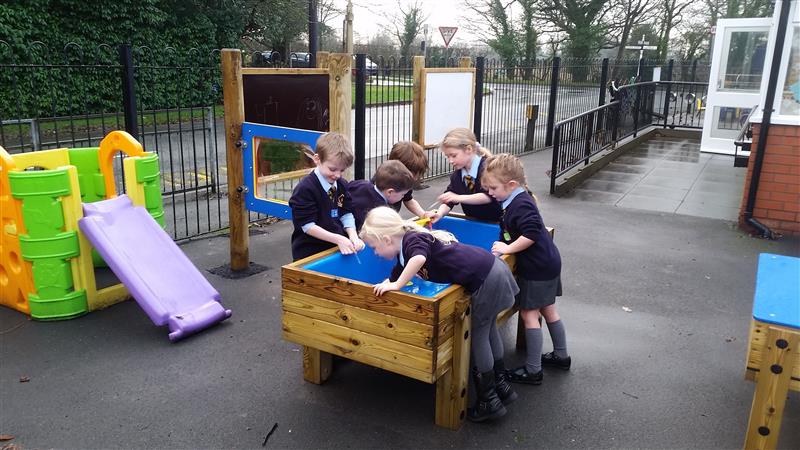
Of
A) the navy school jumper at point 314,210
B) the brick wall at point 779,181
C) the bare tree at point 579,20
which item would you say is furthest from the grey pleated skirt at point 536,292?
the bare tree at point 579,20

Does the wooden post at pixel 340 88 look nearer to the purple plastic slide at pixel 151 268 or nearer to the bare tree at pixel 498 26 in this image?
the purple plastic slide at pixel 151 268

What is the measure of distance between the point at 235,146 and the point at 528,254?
293cm

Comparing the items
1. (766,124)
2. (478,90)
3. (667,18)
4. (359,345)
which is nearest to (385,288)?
(359,345)

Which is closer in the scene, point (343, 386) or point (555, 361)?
point (343, 386)

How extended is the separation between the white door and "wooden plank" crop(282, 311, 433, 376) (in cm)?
1037

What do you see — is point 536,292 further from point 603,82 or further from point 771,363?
point 603,82

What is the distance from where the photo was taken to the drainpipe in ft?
21.4

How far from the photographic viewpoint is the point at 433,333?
288 centimetres

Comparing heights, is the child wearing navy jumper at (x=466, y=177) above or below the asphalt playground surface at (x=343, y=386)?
above

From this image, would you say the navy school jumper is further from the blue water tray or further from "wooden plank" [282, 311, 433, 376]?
"wooden plank" [282, 311, 433, 376]

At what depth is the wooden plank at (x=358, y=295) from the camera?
9.48 ft

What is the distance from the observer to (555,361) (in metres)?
3.96

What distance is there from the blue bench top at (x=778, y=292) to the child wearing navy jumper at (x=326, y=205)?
2165 millimetres

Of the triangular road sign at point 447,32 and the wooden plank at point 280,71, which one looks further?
the triangular road sign at point 447,32
